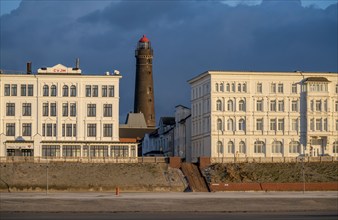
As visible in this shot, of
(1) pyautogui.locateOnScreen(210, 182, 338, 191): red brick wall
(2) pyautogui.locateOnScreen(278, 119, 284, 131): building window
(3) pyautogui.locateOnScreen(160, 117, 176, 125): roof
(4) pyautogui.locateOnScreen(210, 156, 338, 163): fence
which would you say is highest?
(3) pyautogui.locateOnScreen(160, 117, 176, 125): roof

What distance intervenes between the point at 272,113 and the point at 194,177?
19.3 meters

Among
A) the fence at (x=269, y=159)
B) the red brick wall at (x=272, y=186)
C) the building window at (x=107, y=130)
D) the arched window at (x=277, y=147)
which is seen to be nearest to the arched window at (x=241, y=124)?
the arched window at (x=277, y=147)

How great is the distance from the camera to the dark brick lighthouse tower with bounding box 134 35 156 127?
16075 centimetres

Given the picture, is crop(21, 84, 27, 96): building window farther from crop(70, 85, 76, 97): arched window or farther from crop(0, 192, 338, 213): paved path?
crop(0, 192, 338, 213): paved path

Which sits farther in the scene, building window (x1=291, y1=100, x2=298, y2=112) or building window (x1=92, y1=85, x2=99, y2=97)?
building window (x1=291, y1=100, x2=298, y2=112)

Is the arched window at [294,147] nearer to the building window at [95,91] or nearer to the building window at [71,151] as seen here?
the building window at [95,91]

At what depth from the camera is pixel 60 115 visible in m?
123

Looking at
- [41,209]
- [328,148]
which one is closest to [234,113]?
[328,148]

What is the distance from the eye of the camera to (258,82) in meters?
125

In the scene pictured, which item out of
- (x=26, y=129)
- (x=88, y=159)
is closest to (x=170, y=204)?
(x=88, y=159)

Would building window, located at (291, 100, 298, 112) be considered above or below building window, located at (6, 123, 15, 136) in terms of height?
above

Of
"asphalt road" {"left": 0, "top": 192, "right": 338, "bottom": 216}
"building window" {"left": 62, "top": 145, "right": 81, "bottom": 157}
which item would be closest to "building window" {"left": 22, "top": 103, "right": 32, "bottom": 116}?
"building window" {"left": 62, "top": 145, "right": 81, "bottom": 157}

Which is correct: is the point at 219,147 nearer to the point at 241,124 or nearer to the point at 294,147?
the point at 241,124

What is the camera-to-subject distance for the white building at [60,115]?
122062 mm
